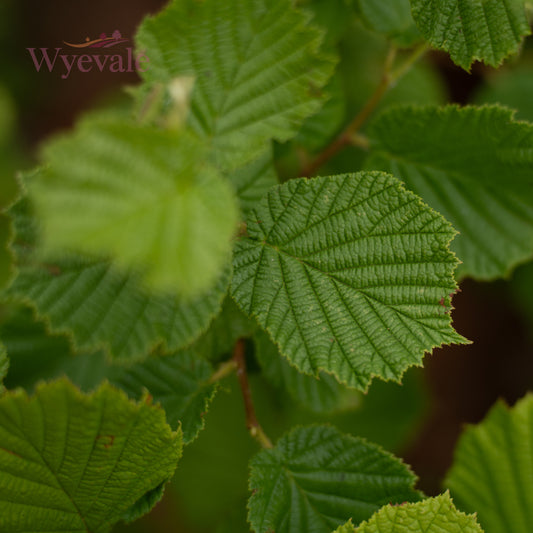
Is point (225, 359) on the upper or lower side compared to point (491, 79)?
lower

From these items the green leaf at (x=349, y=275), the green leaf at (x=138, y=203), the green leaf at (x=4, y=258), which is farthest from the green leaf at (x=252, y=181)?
the green leaf at (x=4, y=258)

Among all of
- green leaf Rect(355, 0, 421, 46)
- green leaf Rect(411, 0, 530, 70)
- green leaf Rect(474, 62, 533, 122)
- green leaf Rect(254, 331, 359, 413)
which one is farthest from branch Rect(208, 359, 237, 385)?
green leaf Rect(474, 62, 533, 122)

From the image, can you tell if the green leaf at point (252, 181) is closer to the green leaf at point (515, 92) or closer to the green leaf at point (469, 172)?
the green leaf at point (469, 172)

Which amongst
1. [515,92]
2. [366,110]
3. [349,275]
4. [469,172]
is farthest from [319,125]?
[515,92]

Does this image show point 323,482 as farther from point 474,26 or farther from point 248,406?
point 474,26

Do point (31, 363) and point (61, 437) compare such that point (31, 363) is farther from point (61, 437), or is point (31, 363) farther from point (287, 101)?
point (287, 101)

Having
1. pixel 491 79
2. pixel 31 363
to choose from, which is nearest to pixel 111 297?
pixel 31 363

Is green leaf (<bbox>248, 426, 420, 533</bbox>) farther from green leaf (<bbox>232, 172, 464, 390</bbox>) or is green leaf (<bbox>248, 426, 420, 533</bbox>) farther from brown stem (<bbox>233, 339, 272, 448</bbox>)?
green leaf (<bbox>232, 172, 464, 390</bbox>)
